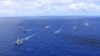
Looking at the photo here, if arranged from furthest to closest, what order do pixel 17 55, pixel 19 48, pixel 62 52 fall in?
pixel 19 48 → pixel 62 52 → pixel 17 55

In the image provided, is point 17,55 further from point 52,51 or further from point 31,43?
point 31,43

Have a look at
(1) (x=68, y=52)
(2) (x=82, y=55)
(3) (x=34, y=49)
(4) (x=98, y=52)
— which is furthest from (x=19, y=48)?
(4) (x=98, y=52)

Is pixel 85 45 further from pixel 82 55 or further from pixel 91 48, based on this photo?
pixel 82 55

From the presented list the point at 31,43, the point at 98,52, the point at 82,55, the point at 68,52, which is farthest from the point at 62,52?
the point at 31,43

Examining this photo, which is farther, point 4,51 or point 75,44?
point 75,44

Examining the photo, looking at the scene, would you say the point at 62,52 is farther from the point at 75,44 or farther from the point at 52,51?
the point at 75,44

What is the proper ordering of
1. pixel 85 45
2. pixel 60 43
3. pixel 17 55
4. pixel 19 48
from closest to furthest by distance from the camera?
1. pixel 17 55
2. pixel 19 48
3. pixel 85 45
4. pixel 60 43

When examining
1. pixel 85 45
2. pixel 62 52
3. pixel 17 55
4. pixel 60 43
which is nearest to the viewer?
pixel 17 55

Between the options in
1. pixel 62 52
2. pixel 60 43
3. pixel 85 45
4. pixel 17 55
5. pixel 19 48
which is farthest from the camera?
pixel 60 43

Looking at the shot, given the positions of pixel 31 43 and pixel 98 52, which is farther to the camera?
pixel 31 43
